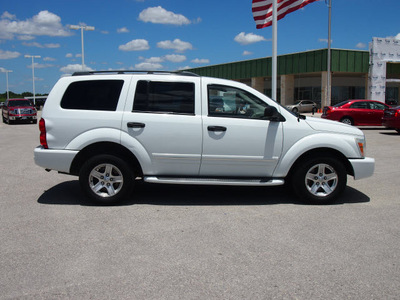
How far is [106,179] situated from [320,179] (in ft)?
10.7

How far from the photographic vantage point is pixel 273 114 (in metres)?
5.74

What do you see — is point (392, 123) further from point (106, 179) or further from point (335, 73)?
point (335, 73)

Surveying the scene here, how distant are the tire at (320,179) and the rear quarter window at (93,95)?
300 centimetres

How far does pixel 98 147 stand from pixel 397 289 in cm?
430

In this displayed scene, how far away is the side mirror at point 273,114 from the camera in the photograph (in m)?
5.71

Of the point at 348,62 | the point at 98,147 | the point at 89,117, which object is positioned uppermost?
the point at 348,62

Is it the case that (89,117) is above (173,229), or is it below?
above

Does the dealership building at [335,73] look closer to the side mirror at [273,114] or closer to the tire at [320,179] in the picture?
the tire at [320,179]

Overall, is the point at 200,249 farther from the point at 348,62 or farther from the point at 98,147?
the point at 348,62

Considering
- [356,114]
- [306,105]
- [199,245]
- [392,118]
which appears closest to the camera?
[199,245]

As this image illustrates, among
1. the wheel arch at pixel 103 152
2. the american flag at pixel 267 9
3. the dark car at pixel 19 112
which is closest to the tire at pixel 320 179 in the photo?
the wheel arch at pixel 103 152

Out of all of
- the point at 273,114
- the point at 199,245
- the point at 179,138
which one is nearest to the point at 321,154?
the point at 273,114

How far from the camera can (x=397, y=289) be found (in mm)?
3328

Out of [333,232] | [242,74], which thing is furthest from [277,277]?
[242,74]
